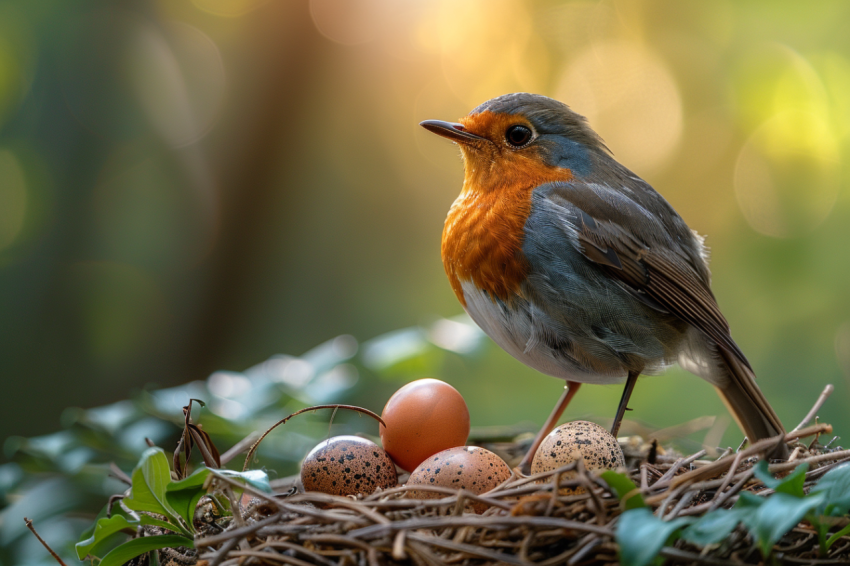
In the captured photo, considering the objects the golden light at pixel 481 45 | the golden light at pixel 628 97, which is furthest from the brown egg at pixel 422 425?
the golden light at pixel 481 45

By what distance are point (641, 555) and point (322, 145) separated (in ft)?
15.3

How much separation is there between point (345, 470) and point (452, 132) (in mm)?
1191

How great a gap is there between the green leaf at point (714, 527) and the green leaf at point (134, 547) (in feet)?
3.47

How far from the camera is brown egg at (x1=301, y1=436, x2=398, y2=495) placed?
5.46ft

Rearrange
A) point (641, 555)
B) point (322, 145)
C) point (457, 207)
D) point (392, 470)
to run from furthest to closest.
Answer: point (322, 145)
point (457, 207)
point (392, 470)
point (641, 555)

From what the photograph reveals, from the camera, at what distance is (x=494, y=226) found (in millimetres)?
1932

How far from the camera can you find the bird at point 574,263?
1854mm

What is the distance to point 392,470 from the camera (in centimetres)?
177

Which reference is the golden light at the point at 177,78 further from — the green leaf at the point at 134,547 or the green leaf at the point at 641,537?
the green leaf at the point at 641,537

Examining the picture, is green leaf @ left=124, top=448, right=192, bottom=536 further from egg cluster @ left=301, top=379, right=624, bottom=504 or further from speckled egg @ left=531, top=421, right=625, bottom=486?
speckled egg @ left=531, top=421, right=625, bottom=486

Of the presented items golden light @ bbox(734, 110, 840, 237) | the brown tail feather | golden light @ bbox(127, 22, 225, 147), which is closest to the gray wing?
the brown tail feather

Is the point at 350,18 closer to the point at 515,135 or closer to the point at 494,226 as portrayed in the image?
the point at 515,135

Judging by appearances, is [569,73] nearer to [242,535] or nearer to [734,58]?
[734,58]

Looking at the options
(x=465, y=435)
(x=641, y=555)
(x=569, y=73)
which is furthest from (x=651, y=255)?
(x=569, y=73)
